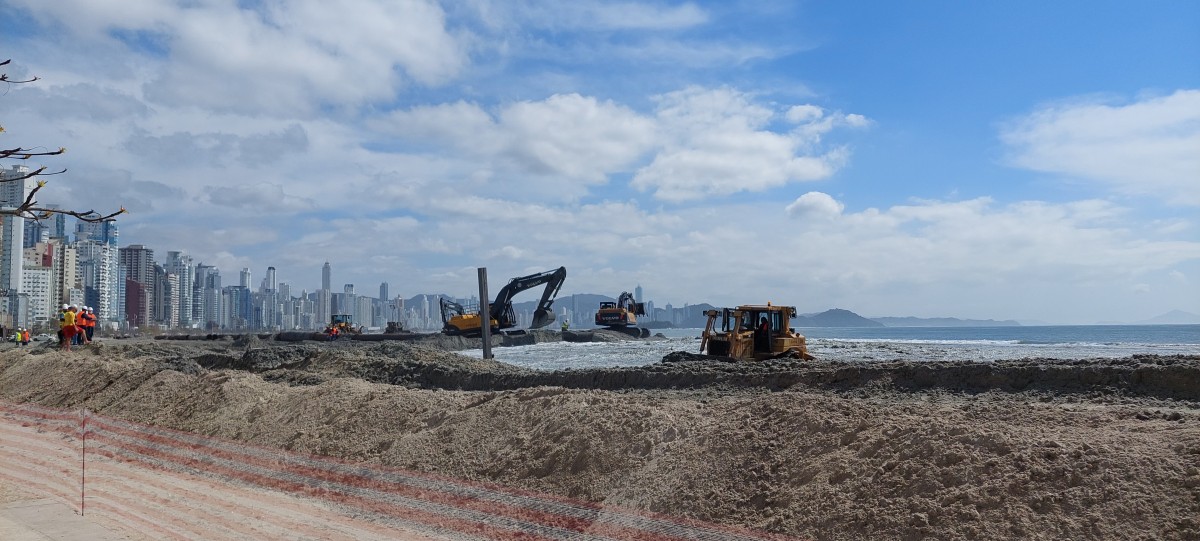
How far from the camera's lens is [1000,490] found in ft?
19.1

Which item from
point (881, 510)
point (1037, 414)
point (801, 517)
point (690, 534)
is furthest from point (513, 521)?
point (1037, 414)

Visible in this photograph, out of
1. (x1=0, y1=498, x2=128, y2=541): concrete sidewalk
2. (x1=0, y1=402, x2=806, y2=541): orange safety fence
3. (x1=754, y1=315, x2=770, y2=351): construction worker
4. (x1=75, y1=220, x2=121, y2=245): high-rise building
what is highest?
(x1=75, y1=220, x2=121, y2=245): high-rise building

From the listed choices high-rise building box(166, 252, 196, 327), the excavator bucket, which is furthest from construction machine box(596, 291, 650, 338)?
high-rise building box(166, 252, 196, 327)

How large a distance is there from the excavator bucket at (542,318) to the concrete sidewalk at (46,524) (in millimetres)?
42398

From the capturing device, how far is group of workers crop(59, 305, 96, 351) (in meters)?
24.1

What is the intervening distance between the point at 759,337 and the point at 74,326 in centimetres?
2013

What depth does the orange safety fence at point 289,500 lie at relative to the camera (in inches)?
273

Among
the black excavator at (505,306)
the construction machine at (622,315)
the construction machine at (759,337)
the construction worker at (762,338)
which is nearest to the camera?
the construction machine at (759,337)

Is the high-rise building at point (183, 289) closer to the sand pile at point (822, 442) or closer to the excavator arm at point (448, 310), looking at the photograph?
the excavator arm at point (448, 310)

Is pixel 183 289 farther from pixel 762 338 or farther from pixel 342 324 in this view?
pixel 762 338

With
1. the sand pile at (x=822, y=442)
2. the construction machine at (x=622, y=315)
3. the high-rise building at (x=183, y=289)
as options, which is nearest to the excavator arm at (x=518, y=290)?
the construction machine at (x=622, y=315)

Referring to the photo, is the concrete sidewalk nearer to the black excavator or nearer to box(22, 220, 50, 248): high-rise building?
box(22, 220, 50, 248): high-rise building

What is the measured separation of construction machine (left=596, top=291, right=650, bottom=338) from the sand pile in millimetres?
44240

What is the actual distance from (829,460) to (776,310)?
42.7 feet
